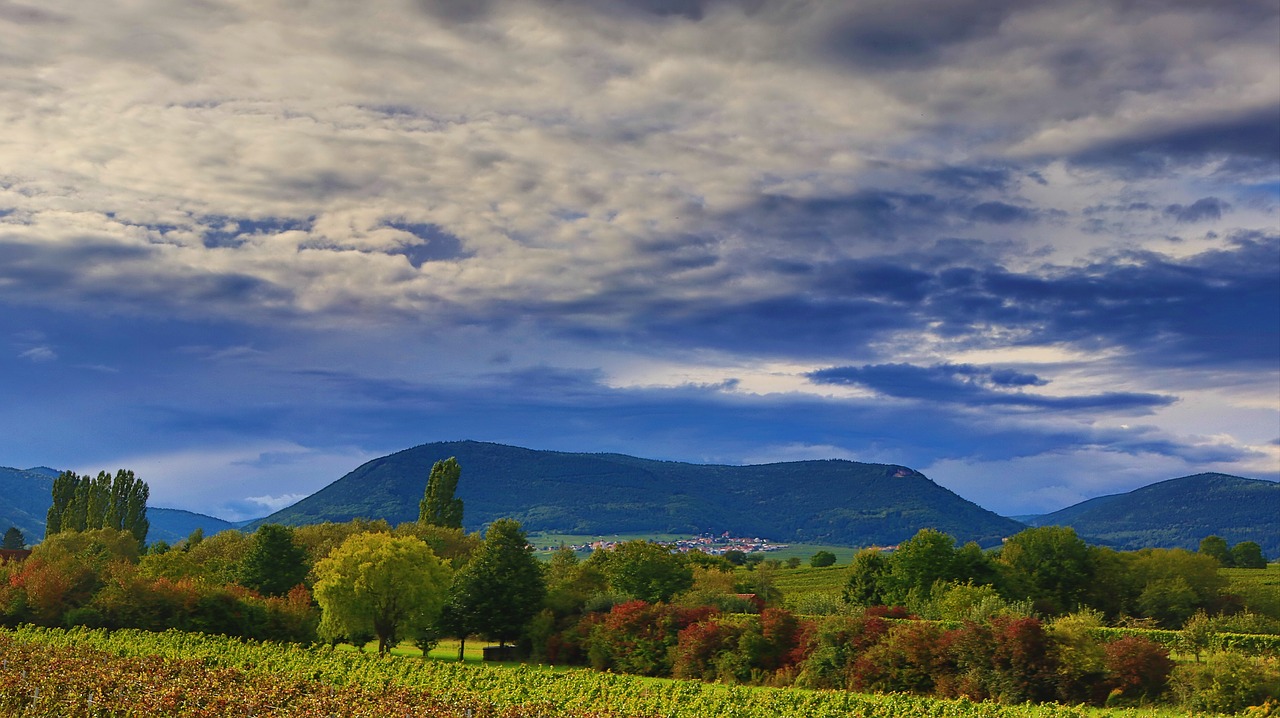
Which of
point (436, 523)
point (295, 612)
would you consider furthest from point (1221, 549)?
point (295, 612)

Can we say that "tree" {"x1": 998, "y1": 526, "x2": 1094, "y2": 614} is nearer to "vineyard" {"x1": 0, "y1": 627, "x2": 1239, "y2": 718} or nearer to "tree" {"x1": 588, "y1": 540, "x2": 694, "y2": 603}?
"tree" {"x1": 588, "y1": 540, "x2": 694, "y2": 603}

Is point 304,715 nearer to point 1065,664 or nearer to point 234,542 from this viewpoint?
point 1065,664

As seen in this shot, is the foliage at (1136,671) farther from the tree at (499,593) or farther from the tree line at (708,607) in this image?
the tree at (499,593)

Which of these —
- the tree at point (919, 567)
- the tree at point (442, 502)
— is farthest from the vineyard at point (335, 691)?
the tree at point (442, 502)

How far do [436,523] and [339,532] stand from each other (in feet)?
40.0

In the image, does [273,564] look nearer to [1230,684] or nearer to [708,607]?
[708,607]

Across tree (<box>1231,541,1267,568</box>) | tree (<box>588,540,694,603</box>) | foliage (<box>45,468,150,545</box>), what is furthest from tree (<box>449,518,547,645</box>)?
tree (<box>1231,541,1267,568</box>)

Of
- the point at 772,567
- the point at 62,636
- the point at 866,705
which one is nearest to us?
the point at 866,705

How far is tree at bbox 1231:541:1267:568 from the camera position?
117438mm

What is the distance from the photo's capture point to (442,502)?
115750mm

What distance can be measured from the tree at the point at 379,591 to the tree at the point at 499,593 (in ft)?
8.18

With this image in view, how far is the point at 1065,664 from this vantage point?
44.9m

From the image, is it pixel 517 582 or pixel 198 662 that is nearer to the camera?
pixel 198 662

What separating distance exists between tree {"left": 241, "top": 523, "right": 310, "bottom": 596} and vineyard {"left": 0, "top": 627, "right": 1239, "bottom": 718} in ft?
87.0
